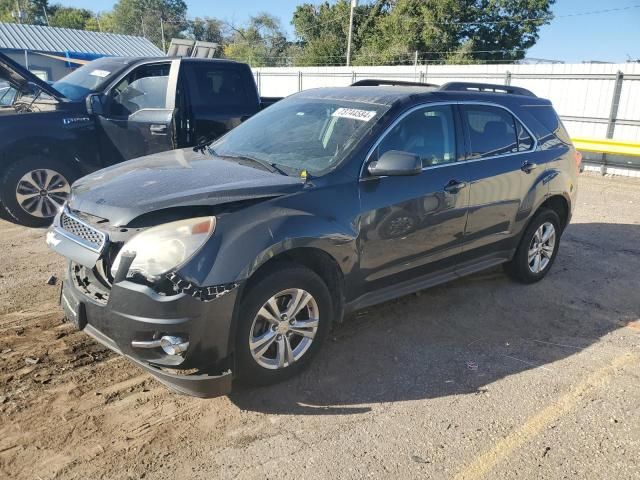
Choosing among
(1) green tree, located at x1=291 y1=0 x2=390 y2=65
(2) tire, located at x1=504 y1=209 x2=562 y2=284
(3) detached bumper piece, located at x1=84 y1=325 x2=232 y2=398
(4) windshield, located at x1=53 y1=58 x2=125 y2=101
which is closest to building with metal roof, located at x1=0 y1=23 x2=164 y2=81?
(1) green tree, located at x1=291 y1=0 x2=390 y2=65

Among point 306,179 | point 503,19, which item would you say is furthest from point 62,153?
point 503,19

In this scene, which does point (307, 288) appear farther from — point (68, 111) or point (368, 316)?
point (68, 111)

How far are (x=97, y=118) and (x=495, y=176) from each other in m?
4.98

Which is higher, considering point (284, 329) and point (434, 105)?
point (434, 105)

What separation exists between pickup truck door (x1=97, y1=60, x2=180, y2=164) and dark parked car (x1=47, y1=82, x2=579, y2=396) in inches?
93.3

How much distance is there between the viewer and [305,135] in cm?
402

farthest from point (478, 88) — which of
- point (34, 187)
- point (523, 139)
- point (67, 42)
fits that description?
point (67, 42)

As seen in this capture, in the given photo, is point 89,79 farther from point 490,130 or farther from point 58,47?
point 58,47

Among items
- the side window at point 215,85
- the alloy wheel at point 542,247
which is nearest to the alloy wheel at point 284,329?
the alloy wheel at point 542,247

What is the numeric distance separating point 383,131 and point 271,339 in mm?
1652

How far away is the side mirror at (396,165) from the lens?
11.5 feet

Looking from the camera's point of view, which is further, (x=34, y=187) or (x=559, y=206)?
A: (x=34, y=187)

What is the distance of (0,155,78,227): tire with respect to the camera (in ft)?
20.5

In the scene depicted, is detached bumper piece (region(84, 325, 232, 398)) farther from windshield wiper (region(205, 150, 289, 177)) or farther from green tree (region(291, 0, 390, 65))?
green tree (region(291, 0, 390, 65))
